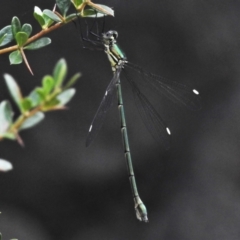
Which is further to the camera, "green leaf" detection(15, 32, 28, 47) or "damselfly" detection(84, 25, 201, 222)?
"damselfly" detection(84, 25, 201, 222)

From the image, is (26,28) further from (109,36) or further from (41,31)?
(109,36)

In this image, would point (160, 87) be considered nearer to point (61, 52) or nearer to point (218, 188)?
point (61, 52)

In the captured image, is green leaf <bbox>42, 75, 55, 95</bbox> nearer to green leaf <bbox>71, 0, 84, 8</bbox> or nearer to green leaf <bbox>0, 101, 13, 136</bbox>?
green leaf <bbox>0, 101, 13, 136</bbox>

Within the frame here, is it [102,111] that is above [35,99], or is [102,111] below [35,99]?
below

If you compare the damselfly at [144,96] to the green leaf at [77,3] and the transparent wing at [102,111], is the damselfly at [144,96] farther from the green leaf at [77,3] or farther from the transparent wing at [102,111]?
the green leaf at [77,3]

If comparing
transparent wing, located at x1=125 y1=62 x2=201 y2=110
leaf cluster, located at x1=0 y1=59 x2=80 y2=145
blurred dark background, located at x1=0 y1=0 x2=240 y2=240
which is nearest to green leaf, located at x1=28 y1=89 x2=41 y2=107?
leaf cluster, located at x1=0 y1=59 x2=80 y2=145

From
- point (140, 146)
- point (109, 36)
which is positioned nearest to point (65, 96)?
point (109, 36)

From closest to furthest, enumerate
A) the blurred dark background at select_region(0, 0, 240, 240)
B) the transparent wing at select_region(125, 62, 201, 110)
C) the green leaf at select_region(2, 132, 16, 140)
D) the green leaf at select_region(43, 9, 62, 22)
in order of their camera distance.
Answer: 1. the green leaf at select_region(2, 132, 16, 140)
2. the green leaf at select_region(43, 9, 62, 22)
3. the transparent wing at select_region(125, 62, 201, 110)
4. the blurred dark background at select_region(0, 0, 240, 240)
